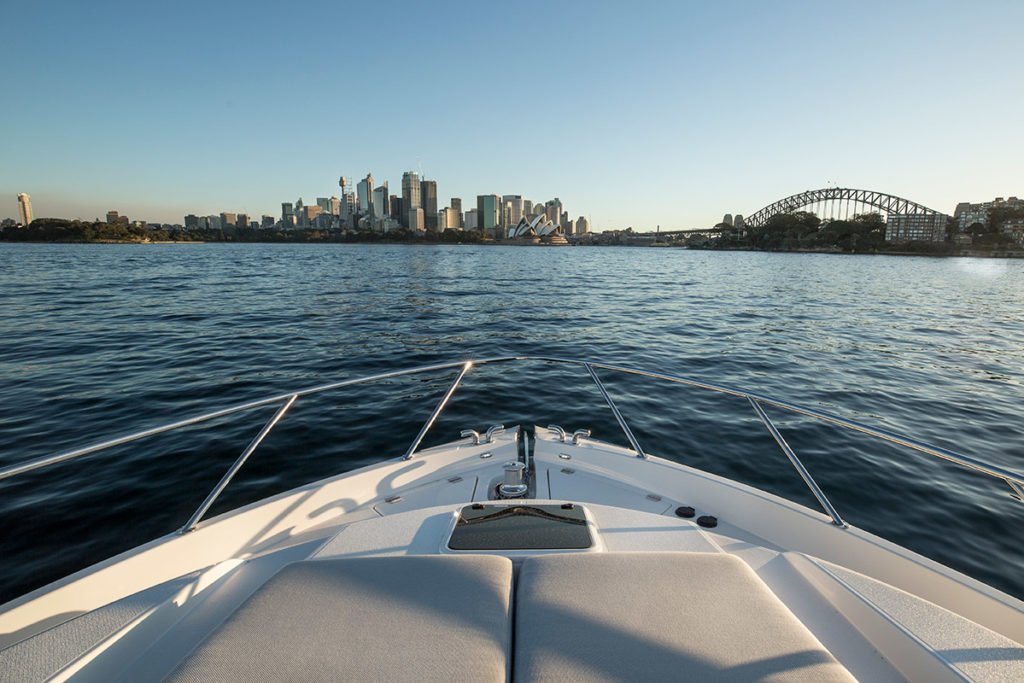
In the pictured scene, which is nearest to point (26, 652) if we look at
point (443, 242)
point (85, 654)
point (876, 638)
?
point (85, 654)

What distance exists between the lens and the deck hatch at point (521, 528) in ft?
6.29

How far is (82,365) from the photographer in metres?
8.60

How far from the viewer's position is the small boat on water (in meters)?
1.15

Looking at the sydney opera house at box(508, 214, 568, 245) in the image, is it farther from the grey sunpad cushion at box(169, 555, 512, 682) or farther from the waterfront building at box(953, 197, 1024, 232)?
the grey sunpad cushion at box(169, 555, 512, 682)

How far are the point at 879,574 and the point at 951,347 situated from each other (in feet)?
45.7

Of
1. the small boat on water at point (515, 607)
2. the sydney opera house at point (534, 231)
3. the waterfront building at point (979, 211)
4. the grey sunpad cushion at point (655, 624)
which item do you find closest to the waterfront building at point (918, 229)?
the waterfront building at point (979, 211)

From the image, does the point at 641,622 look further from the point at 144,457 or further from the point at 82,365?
the point at 82,365

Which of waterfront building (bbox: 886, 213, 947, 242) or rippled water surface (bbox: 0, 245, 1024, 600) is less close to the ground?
waterfront building (bbox: 886, 213, 947, 242)

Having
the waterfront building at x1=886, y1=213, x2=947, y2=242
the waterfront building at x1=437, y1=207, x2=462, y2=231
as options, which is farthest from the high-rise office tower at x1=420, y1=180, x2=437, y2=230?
the waterfront building at x1=886, y1=213, x2=947, y2=242

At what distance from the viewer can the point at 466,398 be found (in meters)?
7.25

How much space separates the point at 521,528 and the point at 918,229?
129 m

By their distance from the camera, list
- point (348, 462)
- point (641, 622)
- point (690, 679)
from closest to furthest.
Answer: point (690, 679), point (641, 622), point (348, 462)

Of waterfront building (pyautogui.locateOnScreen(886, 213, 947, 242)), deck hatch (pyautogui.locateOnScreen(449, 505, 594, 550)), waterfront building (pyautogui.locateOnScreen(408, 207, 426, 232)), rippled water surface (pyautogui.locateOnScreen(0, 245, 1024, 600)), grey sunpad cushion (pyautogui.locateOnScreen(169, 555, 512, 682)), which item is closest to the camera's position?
grey sunpad cushion (pyautogui.locateOnScreen(169, 555, 512, 682))

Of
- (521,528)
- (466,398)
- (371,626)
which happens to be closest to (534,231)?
(466,398)
